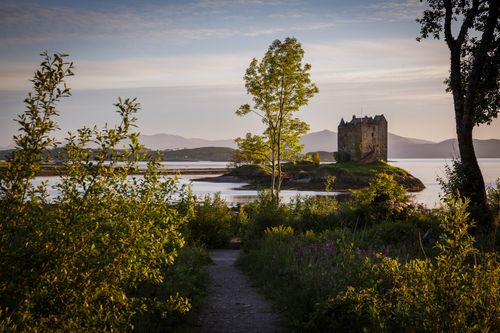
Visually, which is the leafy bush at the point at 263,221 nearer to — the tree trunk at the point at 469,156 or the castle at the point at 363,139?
the tree trunk at the point at 469,156

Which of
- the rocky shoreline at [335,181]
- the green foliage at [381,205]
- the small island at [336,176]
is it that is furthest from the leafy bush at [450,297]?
the rocky shoreline at [335,181]

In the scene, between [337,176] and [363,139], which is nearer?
[337,176]

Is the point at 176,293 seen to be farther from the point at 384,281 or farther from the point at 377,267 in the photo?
the point at 384,281

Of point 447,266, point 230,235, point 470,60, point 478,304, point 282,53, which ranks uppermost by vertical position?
point 282,53

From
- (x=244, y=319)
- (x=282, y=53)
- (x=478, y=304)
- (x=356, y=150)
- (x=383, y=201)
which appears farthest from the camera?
(x=356, y=150)

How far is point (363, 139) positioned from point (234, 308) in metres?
83.6

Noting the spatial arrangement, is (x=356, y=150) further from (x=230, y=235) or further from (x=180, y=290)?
(x=180, y=290)

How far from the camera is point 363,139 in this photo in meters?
88.8

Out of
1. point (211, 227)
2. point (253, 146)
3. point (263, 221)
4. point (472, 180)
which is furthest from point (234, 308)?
point (253, 146)

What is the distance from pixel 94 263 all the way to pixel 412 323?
12.1ft

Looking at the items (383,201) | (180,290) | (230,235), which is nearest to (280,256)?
(180,290)

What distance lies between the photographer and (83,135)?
467cm

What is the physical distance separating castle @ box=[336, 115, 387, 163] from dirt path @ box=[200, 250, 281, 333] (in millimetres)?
80455

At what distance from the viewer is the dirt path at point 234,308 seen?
7.61m
